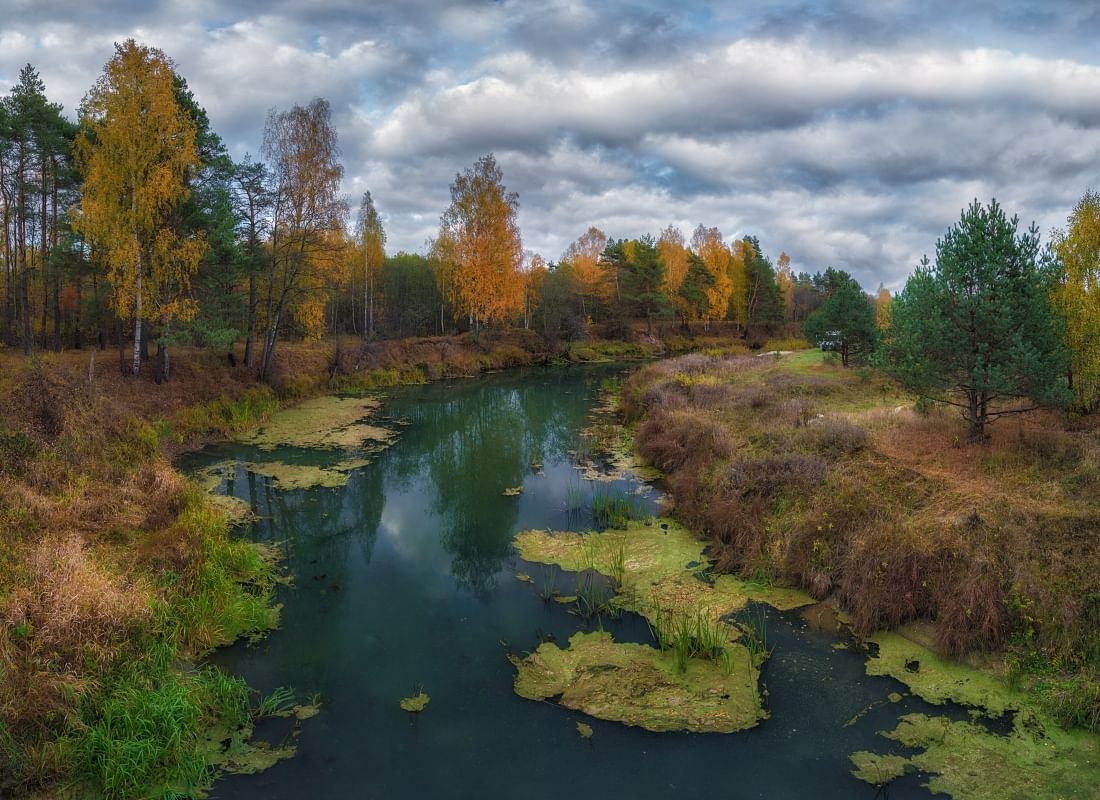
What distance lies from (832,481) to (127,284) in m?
23.2

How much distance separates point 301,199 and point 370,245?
75.3 feet

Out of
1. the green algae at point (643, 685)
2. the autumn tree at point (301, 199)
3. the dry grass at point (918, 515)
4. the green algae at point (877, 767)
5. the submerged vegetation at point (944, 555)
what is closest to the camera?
the green algae at point (877, 767)

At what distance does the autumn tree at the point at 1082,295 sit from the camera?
1254 cm

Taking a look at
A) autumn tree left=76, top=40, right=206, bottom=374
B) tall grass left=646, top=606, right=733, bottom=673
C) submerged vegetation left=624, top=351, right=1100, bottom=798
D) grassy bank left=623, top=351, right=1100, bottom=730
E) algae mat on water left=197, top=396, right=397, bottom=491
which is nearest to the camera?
submerged vegetation left=624, top=351, right=1100, bottom=798

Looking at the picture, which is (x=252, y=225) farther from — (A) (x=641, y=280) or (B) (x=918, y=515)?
(A) (x=641, y=280)

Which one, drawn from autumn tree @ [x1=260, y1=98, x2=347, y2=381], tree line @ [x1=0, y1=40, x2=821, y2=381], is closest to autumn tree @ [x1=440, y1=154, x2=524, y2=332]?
tree line @ [x1=0, y1=40, x2=821, y2=381]

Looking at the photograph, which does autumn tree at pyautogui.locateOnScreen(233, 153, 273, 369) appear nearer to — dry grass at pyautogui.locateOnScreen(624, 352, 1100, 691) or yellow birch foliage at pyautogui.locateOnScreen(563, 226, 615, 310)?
dry grass at pyautogui.locateOnScreen(624, 352, 1100, 691)

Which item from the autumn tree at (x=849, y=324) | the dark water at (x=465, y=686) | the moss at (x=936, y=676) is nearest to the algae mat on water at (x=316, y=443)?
the dark water at (x=465, y=686)

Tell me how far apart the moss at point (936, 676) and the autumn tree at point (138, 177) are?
2348cm

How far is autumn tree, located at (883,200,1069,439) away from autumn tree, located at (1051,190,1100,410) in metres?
1.10

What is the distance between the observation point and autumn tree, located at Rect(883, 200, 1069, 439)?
38.4 feet

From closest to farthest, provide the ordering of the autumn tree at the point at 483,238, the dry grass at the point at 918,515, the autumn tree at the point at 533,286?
1. the dry grass at the point at 918,515
2. the autumn tree at the point at 483,238
3. the autumn tree at the point at 533,286

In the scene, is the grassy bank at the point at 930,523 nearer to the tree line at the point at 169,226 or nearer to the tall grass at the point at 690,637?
the tall grass at the point at 690,637

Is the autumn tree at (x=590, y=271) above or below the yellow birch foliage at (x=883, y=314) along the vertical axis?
above
